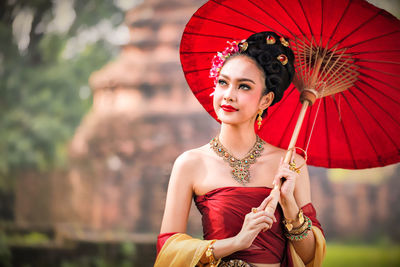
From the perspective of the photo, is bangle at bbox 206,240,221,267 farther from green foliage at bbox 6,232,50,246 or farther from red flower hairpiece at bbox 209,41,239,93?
green foliage at bbox 6,232,50,246

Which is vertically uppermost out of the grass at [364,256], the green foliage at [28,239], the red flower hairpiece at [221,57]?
the red flower hairpiece at [221,57]

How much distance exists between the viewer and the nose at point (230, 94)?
1.90 metres

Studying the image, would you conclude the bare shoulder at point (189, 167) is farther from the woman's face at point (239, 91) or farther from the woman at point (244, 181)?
the woman's face at point (239, 91)

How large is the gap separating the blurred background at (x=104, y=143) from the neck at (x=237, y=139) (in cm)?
633

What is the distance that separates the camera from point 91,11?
37.4 feet

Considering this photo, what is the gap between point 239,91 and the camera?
1919 mm

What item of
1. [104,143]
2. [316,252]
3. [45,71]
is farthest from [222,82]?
[45,71]

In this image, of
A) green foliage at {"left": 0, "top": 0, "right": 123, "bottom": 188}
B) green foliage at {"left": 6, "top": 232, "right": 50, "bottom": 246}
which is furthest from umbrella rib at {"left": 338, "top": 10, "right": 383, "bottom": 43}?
green foliage at {"left": 0, "top": 0, "right": 123, "bottom": 188}

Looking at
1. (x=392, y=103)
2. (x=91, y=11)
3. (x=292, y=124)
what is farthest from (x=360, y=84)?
(x=91, y=11)

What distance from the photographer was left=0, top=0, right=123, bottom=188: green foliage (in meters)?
11.0

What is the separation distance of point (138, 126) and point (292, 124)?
26.3 ft

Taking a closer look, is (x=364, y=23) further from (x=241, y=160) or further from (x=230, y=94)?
(x=241, y=160)

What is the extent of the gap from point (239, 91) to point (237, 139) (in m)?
0.23

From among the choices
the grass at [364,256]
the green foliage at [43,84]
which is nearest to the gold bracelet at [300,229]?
the grass at [364,256]
